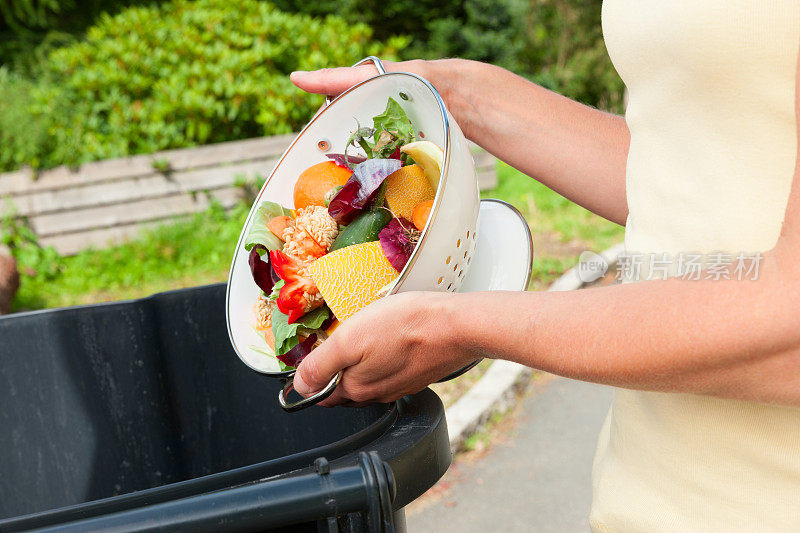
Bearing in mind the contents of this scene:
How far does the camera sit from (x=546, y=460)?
10.3 feet

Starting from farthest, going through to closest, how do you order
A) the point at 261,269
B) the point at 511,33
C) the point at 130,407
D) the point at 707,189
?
the point at 511,33, the point at 130,407, the point at 261,269, the point at 707,189

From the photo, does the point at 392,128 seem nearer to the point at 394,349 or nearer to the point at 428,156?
the point at 428,156

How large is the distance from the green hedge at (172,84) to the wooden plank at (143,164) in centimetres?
17

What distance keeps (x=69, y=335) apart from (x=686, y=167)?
1.21 meters

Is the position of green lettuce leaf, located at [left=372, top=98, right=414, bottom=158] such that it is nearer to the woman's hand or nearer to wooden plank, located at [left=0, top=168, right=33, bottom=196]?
the woman's hand

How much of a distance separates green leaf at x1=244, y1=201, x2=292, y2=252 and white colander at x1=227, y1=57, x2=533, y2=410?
0.06 feet

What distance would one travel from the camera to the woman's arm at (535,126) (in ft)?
4.37

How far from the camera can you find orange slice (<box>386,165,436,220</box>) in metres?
1.18

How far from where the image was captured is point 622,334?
31.0 inches

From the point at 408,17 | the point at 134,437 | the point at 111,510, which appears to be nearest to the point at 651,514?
the point at 111,510

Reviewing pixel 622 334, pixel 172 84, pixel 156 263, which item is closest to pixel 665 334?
pixel 622 334

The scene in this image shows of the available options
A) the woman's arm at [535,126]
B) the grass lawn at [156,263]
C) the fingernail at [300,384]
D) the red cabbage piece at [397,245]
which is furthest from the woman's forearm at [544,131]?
the grass lawn at [156,263]

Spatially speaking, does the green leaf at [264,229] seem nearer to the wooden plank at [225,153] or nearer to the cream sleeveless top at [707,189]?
the cream sleeveless top at [707,189]

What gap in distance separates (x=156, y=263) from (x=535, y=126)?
3825mm
